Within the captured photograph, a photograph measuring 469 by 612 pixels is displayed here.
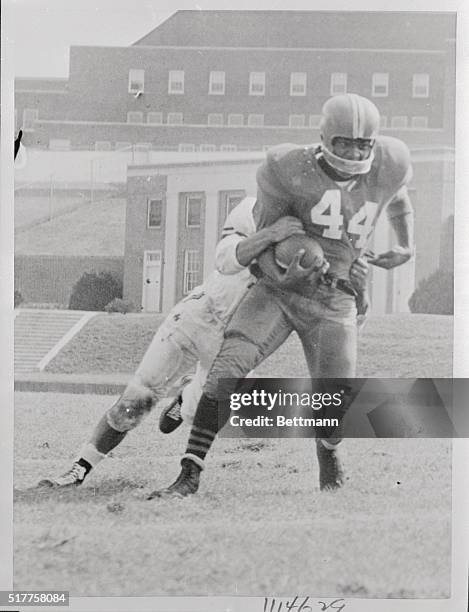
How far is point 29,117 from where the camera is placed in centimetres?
371

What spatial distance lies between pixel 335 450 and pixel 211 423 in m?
0.49

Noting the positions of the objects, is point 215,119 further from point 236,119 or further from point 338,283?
point 338,283

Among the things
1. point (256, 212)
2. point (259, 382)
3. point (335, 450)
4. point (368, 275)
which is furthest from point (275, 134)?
point (335, 450)

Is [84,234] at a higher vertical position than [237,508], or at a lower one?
higher

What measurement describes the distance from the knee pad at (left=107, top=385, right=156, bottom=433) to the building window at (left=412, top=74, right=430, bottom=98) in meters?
1.54

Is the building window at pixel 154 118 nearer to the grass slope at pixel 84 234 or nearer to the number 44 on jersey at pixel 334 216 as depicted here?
the grass slope at pixel 84 234

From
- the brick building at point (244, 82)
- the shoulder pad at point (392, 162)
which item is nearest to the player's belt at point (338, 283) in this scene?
the shoulder pad at point (392, 162)

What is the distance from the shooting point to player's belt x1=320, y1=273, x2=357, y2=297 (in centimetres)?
371

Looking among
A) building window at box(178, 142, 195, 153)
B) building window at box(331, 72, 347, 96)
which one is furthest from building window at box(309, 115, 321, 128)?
building window at box(178, 142, 195, 153)

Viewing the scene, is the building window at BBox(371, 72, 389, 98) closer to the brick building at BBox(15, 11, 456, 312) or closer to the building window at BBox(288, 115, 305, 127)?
the brick building at BBox(15, 11, 456, 312)

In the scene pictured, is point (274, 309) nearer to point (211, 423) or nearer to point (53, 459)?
point (211, 423)
